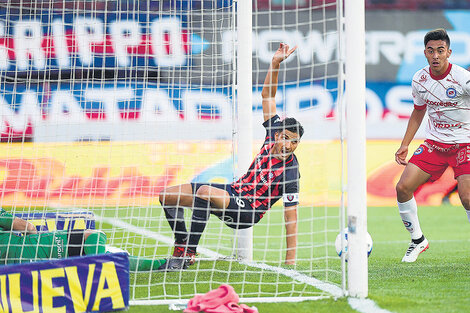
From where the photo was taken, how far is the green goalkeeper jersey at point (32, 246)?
4605 mm

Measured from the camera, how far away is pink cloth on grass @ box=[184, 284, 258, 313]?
364cm

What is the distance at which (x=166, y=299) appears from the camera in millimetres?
4160

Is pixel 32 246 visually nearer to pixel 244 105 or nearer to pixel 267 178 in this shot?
pixel 267 178

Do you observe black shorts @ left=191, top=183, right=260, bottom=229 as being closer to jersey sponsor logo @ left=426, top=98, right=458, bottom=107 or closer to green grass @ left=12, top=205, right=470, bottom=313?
green grass @ left=12, top=205, right=470, bottom=313

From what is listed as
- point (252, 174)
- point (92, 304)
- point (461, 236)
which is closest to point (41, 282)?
point (92, 304)

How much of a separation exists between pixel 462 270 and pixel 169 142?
799cm

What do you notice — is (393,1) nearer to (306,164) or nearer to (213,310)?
(306,164)

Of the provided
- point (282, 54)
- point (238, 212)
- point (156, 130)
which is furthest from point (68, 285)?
point (156, 130)

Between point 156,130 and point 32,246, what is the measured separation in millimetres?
6489

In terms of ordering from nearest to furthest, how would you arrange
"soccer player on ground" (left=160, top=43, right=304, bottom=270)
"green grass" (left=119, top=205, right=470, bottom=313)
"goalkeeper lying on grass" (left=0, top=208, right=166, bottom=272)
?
1. "green grass" (left=119, top=205, right=470, bottom=313)
2. "goalkeeper lying on grass" (left=0, top=208, right=166, bottom=272)
3. "soccer player on ground" (left=160, top=43, right=304, bottom=270)

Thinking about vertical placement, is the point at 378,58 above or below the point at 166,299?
above

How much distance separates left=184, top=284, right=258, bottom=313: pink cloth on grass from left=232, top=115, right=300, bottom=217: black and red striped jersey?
1327 mm

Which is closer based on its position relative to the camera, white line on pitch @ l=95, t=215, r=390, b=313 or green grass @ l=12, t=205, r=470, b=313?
white line on pitch @ l=95, t=215, r=390, b=313

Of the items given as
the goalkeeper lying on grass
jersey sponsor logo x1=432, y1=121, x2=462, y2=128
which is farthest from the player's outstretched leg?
the goalkeeper lying on grass
